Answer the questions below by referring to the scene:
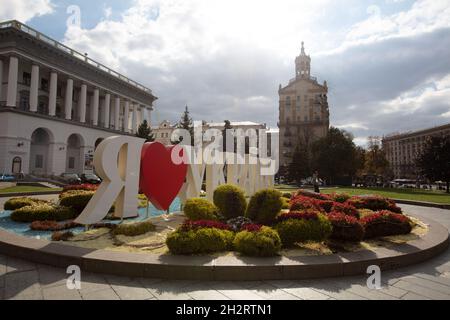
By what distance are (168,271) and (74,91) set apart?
175ft

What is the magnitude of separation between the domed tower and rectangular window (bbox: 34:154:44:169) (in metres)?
69.1

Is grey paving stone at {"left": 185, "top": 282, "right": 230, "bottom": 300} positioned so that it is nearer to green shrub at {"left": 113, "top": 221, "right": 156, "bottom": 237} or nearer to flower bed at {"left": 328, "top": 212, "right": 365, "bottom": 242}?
green shrub at {"left": 113, "top": 221, "right": 156, "bottom": 237}

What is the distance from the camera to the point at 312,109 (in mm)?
71062

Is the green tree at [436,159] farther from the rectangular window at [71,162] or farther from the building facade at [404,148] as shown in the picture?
the building facade at [404,148]

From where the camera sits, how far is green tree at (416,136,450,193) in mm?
34812

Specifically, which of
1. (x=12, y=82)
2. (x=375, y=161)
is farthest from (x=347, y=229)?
(x=375, y=161)

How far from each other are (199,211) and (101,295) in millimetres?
4593

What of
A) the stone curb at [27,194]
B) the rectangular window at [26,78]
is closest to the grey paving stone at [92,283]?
the stone curb at [27,194]

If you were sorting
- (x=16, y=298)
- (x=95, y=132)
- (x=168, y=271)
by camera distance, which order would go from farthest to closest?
(x=95, y=132) < (x=168, y=271) < (x=16, y=298)

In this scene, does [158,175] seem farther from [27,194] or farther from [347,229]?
[27,194]

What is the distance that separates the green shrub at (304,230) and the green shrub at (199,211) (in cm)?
287

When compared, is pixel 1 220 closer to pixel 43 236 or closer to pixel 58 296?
pixel 43 236
